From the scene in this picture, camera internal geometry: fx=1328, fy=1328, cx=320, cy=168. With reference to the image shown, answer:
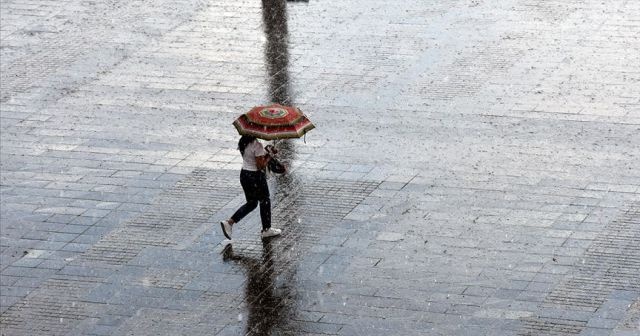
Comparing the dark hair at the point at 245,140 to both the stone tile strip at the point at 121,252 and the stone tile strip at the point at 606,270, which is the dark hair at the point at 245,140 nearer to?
the stone tile strip at the point at 121,252

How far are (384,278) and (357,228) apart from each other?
4.29 ft

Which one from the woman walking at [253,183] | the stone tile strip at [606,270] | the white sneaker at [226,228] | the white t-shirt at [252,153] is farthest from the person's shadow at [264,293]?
the stone tile strip at [606,270]

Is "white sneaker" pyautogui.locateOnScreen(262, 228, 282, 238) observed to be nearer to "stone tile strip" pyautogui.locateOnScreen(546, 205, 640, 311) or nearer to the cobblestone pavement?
the cobblestone pavement

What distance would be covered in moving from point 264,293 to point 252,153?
1.71 meters

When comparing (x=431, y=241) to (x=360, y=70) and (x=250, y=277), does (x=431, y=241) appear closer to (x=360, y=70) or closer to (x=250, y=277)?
(x=250, y=277)

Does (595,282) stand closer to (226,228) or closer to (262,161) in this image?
(262,161)

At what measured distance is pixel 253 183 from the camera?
14.6 metres

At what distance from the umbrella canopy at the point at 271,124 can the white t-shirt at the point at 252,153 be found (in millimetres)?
230

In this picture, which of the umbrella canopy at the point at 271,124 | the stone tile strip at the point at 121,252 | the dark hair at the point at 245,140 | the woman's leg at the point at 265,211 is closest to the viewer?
the stone tile strip at the point at 121,252

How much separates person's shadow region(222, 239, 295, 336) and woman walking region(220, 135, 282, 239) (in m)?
0.26

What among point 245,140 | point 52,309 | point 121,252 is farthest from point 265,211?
point 52,309

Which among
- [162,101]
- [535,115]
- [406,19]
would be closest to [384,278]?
[535,115]

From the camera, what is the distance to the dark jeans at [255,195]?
1459 cm

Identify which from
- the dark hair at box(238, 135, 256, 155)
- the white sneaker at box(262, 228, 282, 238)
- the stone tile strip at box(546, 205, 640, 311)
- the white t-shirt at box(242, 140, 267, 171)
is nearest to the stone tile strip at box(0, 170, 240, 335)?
the white sneaker at box(262, 228, 282, 238)
